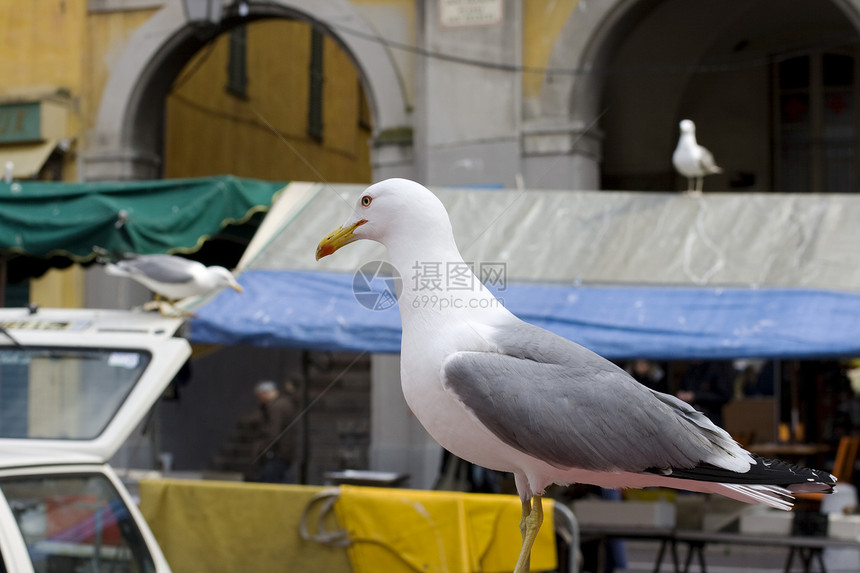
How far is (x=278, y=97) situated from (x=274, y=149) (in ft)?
3.15

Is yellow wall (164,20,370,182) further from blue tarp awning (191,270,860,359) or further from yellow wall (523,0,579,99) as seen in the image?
blue tarp awning (191,270,860,359)

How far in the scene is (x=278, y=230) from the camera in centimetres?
849

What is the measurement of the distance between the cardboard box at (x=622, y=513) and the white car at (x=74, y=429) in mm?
3274

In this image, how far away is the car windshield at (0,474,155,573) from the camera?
4.23 meters

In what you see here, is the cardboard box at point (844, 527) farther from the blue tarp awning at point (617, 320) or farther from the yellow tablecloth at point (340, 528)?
the yellow tablecloth at point (340, 528)

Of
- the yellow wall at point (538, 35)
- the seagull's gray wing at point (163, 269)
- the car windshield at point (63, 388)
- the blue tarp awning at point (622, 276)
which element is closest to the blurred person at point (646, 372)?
the blue tarp awning at point (622, 276)

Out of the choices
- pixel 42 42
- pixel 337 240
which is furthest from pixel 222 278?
pixel 42 42

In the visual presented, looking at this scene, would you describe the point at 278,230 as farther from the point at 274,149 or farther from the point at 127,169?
the point at 274,149

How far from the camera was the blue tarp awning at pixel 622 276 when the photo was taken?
7145 mm

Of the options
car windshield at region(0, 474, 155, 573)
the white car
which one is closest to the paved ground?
the white car

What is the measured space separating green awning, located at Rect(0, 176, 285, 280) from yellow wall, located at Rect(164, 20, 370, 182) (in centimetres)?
726

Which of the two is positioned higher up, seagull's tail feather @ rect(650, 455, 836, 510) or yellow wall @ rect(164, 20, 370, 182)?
yellow wall @ rect(164, 20, 370, 182)

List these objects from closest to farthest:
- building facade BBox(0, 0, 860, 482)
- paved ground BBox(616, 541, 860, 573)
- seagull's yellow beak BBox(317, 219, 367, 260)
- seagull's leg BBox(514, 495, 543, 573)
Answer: seagull's leg BBox(514, 495, 543, 573), seagull's yellow beak BBox(317, 219, 367, 260), paved ground BBox(616, 541, 860, 573), building facade BBox(0, 0, 860, 482)

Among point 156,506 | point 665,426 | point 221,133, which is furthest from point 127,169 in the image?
point 665,426
